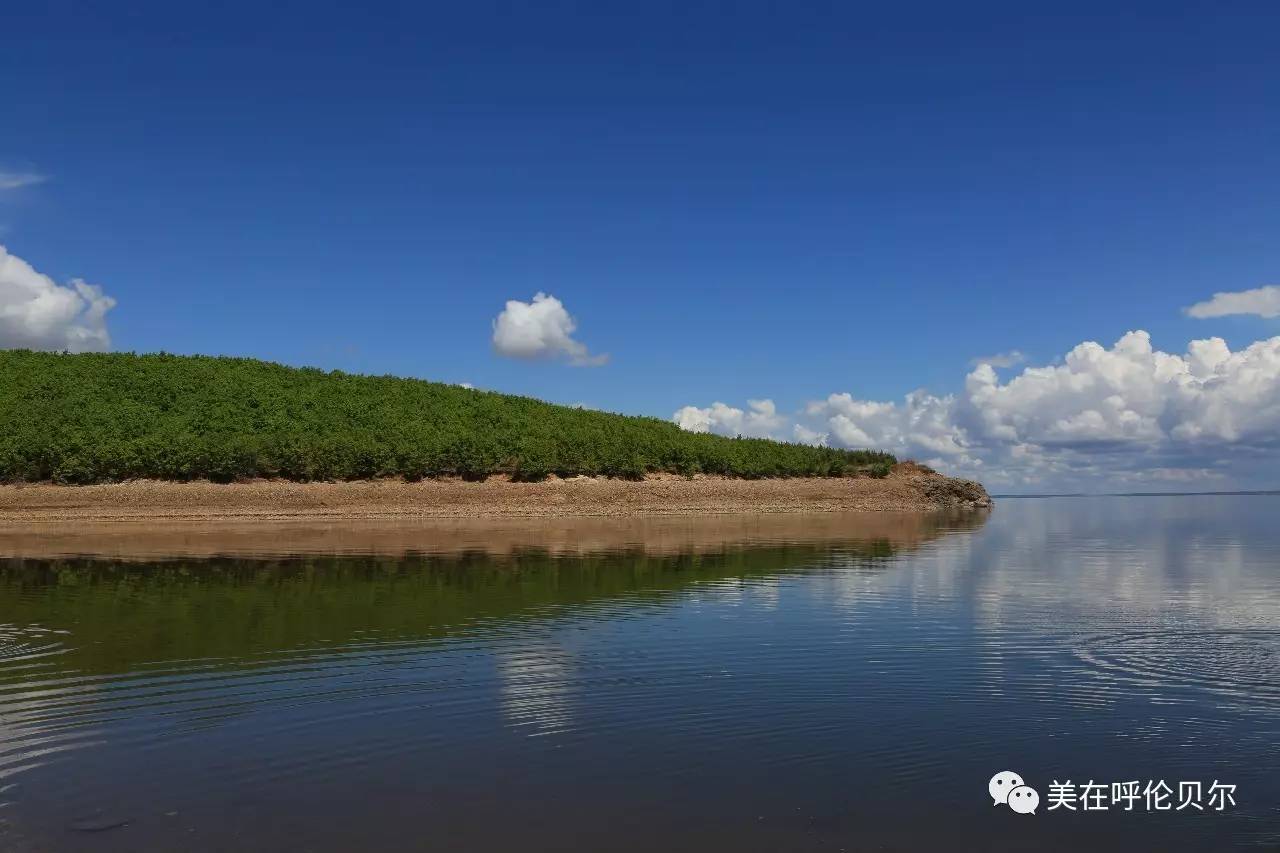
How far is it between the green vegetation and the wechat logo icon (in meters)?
71.2

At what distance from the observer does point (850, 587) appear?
27.8m

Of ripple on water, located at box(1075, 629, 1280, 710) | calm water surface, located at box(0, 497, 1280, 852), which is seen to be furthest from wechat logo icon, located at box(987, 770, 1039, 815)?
ripple on water, located at box(1075, 629, 1280, 710)

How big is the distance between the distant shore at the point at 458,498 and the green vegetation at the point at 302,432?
173 centimetres

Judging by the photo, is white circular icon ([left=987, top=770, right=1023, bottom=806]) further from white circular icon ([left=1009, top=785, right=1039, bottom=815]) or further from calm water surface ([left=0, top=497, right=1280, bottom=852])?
calm water surface ([left=0, top=497, right=1280, bottom=852])

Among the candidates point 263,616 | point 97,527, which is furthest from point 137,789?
point 97,527

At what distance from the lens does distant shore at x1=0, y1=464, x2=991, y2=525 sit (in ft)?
223

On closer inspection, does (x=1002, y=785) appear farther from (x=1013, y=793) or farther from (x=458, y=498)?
(x=458, y=498)

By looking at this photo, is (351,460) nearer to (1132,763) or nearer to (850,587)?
(850,587)

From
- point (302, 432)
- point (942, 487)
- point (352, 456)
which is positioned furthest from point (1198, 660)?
point (942, 487)

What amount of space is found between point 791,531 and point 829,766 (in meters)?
47.4

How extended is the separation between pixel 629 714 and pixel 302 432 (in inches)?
3136

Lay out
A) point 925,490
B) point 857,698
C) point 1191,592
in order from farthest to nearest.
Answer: point 925,490 → point 1191,592 → point 857,698

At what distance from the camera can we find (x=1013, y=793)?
1026 cm

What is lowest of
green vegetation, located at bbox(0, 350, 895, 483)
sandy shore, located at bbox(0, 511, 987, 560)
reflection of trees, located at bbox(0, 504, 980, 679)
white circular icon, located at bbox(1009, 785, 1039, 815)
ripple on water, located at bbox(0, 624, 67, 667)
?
white circular icon, located at bbox(1009, 785, 1039, 815)
